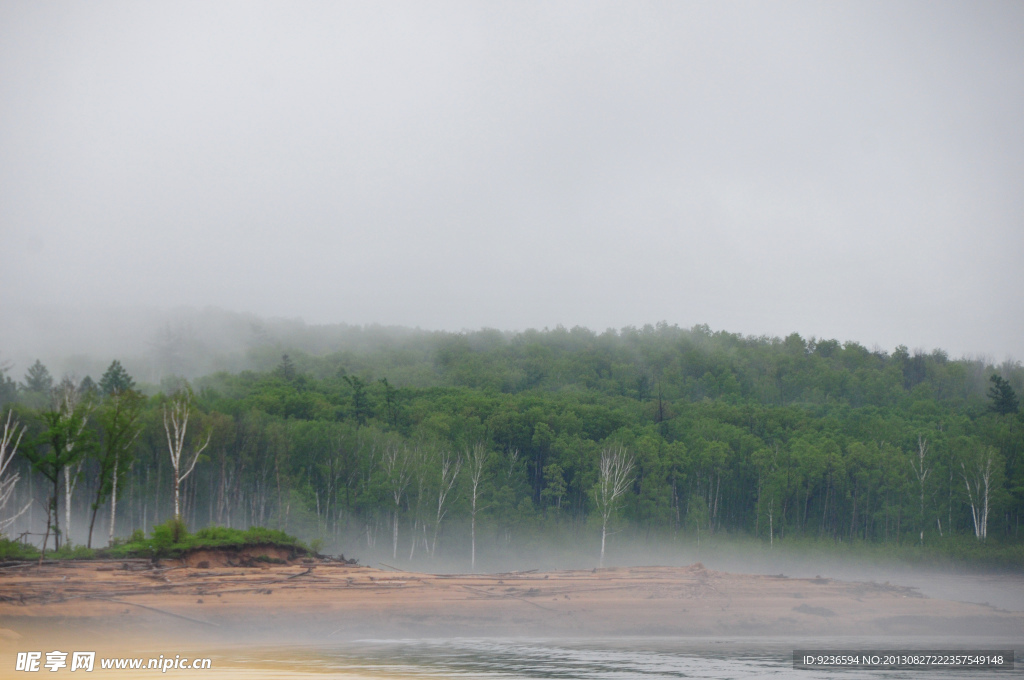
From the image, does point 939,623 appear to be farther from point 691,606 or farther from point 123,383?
point 123,383

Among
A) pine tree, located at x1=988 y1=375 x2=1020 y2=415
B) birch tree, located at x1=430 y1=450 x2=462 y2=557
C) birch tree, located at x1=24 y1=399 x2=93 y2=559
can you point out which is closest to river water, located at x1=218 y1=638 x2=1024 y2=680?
birch tree, located at x1=24 y1=399 x2=93 y2=559

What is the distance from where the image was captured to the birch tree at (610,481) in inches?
2506

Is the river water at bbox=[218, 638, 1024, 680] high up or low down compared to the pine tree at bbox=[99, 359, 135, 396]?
down

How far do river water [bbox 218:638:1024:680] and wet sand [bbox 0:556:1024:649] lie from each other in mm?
2044

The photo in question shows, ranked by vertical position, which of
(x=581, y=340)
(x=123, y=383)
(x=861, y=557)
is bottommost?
(x=861, y=557)

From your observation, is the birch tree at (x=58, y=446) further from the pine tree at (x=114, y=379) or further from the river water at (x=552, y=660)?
the pine tree at (x=114, y=379)

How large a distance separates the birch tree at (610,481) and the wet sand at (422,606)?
19.5 meters

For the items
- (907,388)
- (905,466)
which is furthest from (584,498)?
(907,388)

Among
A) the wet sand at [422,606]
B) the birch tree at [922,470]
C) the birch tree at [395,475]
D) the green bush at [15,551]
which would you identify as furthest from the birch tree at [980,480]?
the green bush at [15,551]

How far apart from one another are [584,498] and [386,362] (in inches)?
2105

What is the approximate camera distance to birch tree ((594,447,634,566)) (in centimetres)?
6366

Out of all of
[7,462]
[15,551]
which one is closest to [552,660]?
[15,551]

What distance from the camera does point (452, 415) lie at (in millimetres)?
78250

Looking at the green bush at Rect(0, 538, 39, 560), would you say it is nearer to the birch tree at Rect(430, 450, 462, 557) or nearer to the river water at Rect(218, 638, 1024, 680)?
the river water at Rect(218, 638, 1024, 680)
